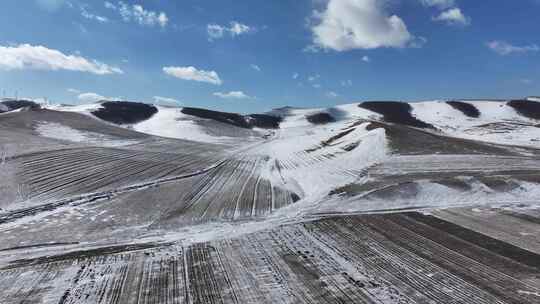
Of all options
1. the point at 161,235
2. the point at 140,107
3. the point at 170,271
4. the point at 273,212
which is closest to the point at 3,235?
the point at 161,235

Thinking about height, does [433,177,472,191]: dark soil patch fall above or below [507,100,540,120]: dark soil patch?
below

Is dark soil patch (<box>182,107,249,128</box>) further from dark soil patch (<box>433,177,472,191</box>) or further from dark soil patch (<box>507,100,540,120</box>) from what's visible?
dark soil patch (<box>507,100,540,120</box>)

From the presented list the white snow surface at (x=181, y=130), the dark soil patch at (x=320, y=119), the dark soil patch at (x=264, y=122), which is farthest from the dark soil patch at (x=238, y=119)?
the white snow surface at (x=181, y=130)

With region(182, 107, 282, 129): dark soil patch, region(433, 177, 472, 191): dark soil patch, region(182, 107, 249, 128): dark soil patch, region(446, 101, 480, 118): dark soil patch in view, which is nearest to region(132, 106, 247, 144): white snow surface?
region(182, 107, 249, 128): dark soil patch

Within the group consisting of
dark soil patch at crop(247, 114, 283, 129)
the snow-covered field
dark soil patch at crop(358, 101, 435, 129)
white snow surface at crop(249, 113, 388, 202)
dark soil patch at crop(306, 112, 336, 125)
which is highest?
dark soil patch at crop(358, 101, 435, 129)

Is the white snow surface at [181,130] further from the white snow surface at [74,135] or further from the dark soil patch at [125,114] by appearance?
the white snow surface at [74,135]

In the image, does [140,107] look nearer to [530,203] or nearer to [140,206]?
[140,206]

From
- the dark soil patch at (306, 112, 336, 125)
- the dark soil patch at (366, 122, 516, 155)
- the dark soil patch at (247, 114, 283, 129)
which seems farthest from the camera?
the dark soil patch at (306, 112, 336, 125)
